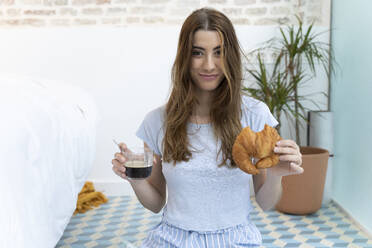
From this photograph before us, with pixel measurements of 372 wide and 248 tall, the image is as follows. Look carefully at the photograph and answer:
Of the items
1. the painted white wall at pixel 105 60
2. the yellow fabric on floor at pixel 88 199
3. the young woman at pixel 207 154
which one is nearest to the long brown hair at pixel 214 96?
the young woman at pixel 207 154

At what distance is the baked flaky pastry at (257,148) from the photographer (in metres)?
1.22

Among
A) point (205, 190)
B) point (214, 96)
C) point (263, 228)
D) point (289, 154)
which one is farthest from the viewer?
point (263, 228)

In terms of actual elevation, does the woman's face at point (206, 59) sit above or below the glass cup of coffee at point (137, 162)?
above

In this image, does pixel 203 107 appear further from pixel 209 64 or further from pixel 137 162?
pixel 137 162

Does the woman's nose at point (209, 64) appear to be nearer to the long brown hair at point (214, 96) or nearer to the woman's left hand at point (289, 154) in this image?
the long brown hair at point (214, 96)

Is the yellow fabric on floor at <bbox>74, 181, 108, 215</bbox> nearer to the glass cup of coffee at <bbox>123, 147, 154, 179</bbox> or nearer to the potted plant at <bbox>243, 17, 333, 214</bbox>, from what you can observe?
the potted plant at <bbox>243, 17, 333, 214</bbox>

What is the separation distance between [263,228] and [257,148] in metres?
1.84

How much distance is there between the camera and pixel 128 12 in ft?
12.3

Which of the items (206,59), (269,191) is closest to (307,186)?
(269,191)

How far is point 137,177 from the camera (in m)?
1.37

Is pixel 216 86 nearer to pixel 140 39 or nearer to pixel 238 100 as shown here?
pixel 238 100

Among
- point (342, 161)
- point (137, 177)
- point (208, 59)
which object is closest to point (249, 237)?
point (137, 177)

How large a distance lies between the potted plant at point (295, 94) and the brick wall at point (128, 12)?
23cm

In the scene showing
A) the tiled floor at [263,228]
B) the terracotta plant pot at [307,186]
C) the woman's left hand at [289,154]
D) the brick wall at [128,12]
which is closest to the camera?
the woman's left hand at [289,154]
